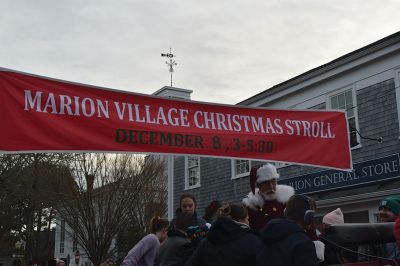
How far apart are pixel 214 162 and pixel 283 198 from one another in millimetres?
15812

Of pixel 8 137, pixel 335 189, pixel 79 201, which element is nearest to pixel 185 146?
pixel 8 137

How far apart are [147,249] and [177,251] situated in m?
1.27

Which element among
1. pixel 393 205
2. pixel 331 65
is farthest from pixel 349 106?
pixel 393 205

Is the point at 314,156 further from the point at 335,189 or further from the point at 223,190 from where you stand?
the point at 223,190

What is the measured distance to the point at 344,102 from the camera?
50.6 feet

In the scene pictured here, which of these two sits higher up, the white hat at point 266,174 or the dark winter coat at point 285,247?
the white hat at point 266,174

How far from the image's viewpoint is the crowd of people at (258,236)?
11.9 ft

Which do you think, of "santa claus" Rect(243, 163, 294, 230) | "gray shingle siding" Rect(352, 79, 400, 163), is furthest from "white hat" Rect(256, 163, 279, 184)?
"gray shingle siding" Rect(352, 79, 400, 163)

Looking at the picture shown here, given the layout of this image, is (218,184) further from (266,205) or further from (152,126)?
(266,205)

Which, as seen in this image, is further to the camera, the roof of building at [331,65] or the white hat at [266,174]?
the roof of building at [331,65]

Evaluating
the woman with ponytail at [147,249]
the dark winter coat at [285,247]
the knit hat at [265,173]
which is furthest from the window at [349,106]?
the dark winter coat at [285,247]

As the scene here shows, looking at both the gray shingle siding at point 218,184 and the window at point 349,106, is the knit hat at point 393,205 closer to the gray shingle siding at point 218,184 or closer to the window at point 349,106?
Answer: the window at point 349,106

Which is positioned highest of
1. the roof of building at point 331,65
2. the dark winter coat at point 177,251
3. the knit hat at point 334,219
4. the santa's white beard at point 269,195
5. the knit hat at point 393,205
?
the roof of building at point 331,65

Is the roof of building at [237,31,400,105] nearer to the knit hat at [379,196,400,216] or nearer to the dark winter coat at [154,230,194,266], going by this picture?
the knit hat at [379,196,400,216]
